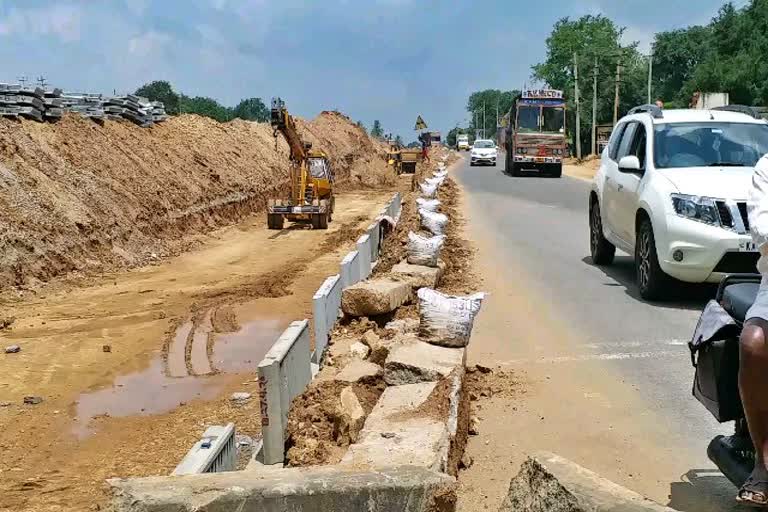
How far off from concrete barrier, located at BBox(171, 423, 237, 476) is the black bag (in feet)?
8.96

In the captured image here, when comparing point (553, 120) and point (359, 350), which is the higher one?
point (553, 120)

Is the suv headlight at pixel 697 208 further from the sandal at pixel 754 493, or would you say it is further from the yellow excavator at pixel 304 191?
the yellow excavator at pixel 304 191

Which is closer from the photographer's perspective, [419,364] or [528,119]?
[419,364]

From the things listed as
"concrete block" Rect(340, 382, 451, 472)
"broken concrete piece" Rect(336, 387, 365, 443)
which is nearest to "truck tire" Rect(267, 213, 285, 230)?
"broken concrete piece" Rect(336, 387, 365, 443)

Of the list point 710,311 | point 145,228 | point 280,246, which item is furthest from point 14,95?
point 710,311

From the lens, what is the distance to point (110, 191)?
19.1m

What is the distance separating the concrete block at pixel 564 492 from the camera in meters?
2.61

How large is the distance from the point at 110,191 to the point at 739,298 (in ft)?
58.1

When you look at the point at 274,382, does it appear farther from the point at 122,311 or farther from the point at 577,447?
the point at 122,311

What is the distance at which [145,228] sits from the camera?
749 inches

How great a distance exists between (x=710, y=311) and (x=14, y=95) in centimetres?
1902

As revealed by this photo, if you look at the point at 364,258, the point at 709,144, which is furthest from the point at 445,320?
the point at 364,258

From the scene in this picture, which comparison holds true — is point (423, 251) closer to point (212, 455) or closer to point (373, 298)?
point (373, 298)

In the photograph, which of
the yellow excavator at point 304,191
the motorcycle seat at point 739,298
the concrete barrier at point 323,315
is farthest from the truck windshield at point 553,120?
the motorcycle seat at point 739,298
